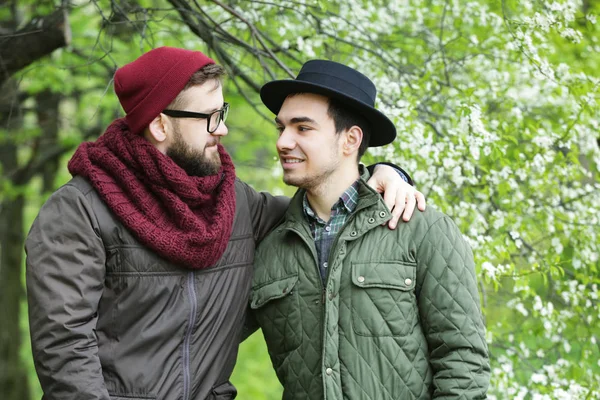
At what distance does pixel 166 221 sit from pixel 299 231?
0.58 metres

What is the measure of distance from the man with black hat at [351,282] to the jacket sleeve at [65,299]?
0.76m

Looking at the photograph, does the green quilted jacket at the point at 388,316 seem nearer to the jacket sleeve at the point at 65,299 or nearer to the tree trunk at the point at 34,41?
the jacket sleeve at the point at 65,299

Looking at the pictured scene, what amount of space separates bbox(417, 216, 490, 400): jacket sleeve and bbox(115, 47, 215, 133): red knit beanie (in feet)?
4.01

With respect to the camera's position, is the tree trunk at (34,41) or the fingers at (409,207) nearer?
the fingers at (409,207)

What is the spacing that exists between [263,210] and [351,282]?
28.6 inches

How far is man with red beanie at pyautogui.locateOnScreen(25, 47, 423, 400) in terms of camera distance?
2549 mm

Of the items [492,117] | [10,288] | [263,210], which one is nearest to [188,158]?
[263,210]

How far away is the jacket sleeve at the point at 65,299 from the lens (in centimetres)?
251

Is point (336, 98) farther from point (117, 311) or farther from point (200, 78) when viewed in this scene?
point (117, 311)

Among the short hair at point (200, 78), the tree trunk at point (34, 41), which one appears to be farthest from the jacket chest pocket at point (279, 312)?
the tree trunk at point (34, 41)

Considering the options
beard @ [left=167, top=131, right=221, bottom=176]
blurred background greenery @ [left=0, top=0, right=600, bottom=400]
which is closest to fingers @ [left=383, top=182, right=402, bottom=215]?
beard @ [left=167, top=131, right=221, bottom=176]

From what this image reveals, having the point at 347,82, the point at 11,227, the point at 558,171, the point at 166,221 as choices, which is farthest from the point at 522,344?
the point at 11,227

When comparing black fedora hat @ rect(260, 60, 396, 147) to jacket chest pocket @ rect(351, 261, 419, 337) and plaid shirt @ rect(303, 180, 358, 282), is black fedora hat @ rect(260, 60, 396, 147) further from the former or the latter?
jacket chest pocket @ rect(351, 261, 419, 337)

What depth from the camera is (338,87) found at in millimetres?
3010
